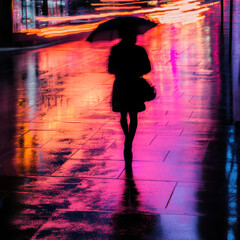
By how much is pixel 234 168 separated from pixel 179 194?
52.6 inches

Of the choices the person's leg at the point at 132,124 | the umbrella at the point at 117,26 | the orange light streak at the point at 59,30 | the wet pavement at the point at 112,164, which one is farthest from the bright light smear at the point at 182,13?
the person's leg at the point at 132,124

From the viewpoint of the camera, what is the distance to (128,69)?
7.61 m

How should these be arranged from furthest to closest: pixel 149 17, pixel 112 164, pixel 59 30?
pixel 149 17
pixel 59 30
pixel 112 164

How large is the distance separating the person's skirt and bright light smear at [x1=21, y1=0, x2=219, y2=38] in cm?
2246

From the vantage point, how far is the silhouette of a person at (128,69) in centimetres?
756

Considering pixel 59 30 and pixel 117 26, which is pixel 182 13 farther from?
pixel 117 26

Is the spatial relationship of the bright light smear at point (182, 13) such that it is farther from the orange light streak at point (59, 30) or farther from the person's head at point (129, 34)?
the person's head at point (129, 34)

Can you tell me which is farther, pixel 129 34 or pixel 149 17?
pixel 149 17

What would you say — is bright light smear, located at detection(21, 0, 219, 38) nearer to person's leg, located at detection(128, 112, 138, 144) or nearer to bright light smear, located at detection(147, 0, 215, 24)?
bright light smear, located at detection(147, 0, 215, 24)

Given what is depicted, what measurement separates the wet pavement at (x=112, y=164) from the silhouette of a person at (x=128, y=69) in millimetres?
794

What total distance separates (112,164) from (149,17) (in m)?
39.2

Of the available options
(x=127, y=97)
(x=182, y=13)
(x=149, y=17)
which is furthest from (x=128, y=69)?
(x=182, y=13)

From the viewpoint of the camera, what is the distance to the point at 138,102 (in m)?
7.65

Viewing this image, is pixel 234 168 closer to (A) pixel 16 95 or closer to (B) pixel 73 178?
(B) pixel 73 178
